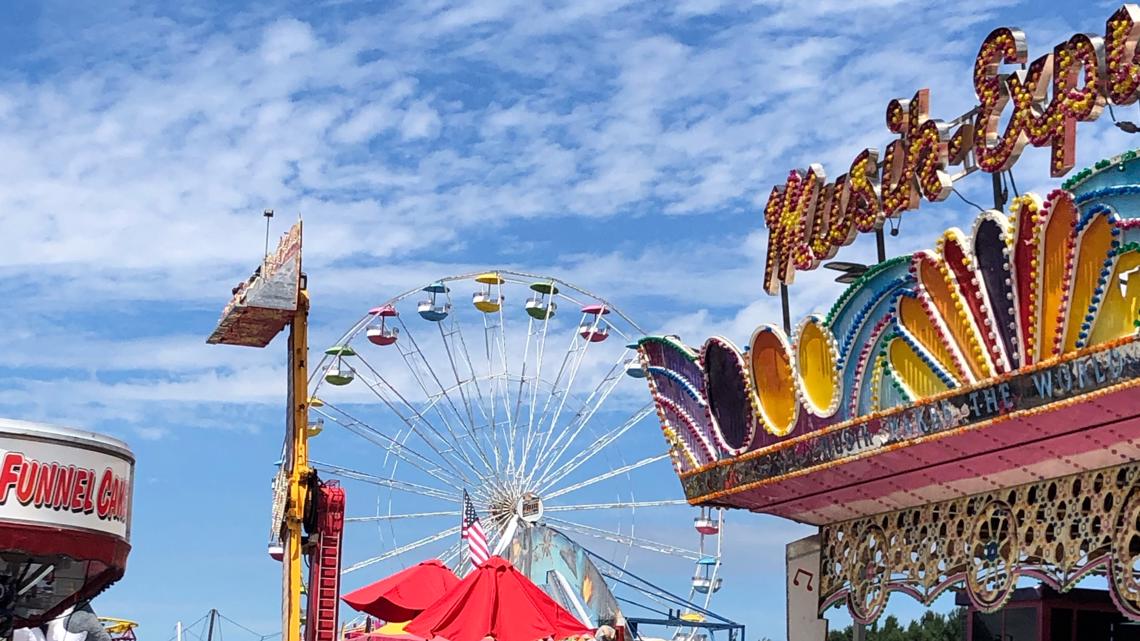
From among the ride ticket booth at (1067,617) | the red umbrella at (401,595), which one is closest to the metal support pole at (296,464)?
the red umbrella at (401,595)

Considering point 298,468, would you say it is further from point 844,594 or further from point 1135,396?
point 1135,396

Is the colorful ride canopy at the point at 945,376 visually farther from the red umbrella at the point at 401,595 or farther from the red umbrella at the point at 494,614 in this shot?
the red umbrella at the point at 401,595

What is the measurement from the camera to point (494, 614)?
19.3m

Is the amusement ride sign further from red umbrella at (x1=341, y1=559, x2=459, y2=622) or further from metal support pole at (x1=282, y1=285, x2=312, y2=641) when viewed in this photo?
metal support pole at (x1=282, y1=285, x2=312, y2=641)

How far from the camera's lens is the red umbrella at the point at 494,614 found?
19.1 m

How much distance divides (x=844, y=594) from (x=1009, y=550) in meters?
3.98

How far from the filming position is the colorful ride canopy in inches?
562

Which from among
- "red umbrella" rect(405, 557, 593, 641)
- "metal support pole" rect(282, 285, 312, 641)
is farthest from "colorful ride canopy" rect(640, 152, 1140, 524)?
"metal support pole" rect(282, 285, 312, 641)

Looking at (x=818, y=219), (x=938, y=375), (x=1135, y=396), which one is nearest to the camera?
(x=1135, y=396)

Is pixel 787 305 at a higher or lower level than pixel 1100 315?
higher

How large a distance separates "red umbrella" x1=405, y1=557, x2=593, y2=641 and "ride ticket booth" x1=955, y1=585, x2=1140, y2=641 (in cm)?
485

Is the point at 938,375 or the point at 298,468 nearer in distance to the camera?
the point at 938,375

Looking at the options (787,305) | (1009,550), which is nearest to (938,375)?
(1009,550)

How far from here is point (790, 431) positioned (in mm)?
19688
